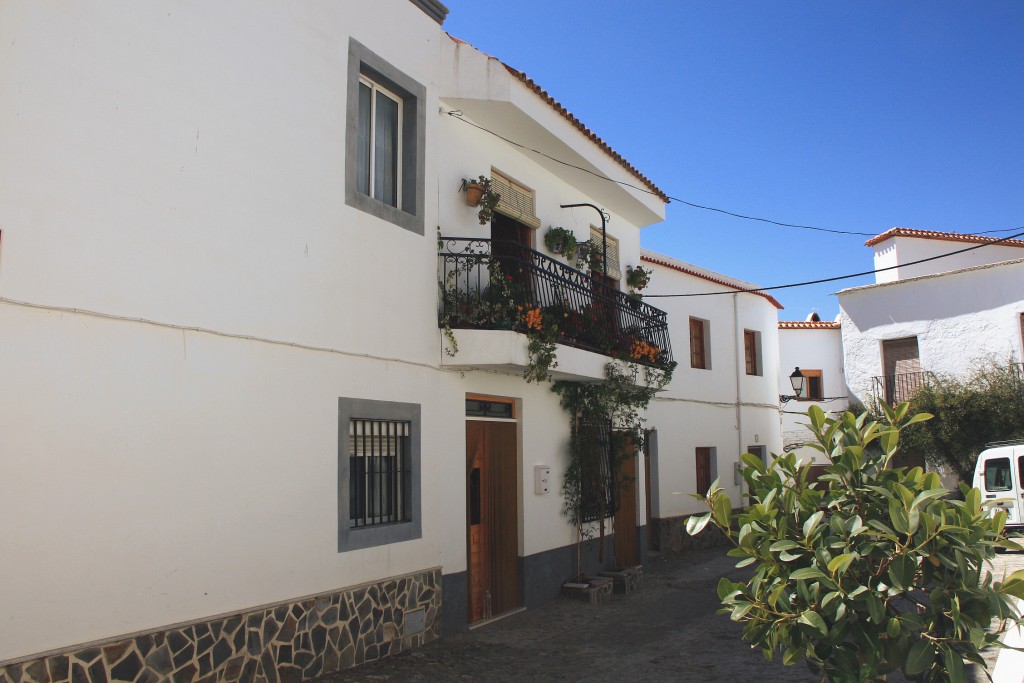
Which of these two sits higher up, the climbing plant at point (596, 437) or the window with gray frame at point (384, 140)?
the window with gray frame at point (384, 140)

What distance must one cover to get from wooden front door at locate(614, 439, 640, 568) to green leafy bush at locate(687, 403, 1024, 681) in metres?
9.37

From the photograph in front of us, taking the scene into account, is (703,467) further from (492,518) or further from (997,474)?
(492,518)

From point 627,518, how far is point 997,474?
25.1 feet

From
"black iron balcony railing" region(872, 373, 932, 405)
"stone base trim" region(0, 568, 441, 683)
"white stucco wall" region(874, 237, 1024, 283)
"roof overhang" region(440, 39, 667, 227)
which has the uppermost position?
"white stucco wall" region(874, 237, 1024, 283)

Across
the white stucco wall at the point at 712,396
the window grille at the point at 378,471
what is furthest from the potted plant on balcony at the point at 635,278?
the window grille at the point at 378,471

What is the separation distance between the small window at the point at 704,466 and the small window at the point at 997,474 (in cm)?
574

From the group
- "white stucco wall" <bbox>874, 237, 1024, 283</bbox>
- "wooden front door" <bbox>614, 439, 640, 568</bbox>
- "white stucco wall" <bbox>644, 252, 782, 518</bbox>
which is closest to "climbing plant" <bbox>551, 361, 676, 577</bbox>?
"wooden front door" <bbox>614, 439, 640, 568</bbox>

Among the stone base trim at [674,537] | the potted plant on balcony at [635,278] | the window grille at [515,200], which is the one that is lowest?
the stone base trim at [674,537]

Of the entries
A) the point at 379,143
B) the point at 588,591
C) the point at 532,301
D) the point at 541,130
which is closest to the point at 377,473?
the point at 532,301

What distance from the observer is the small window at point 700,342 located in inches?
766

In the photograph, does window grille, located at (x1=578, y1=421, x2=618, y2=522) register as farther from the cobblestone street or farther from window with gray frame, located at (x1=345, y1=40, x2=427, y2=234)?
window with gray frame, located at (x1=345, y1=40, x2=427, y2=234)

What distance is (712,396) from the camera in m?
19.7

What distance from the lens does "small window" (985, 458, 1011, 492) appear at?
15.8 meters

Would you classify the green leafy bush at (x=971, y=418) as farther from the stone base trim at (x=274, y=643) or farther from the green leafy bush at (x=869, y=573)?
the green leafy bush at (x=869, y=573)
